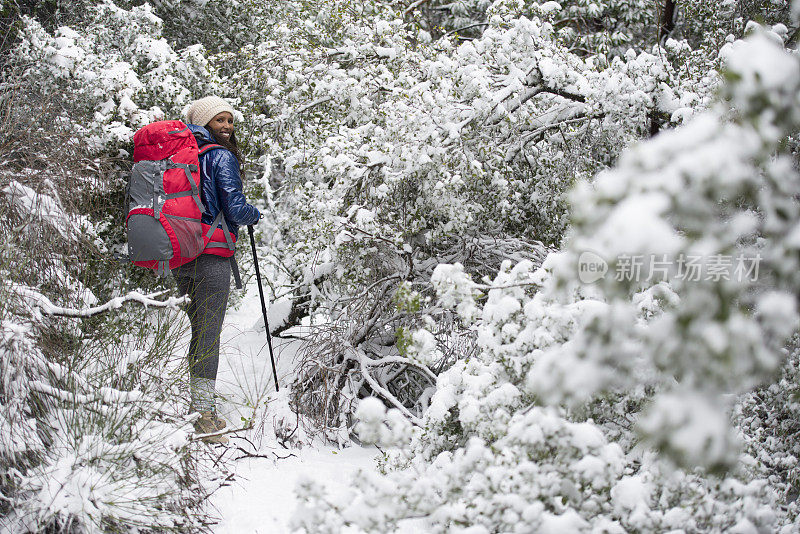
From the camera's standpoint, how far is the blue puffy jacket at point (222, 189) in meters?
3.26

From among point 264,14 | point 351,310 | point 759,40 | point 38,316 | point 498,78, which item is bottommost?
point 759,40

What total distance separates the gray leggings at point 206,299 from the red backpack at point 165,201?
0.43ft

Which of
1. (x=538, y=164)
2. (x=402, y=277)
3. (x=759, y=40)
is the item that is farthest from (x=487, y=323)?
(x=538, y=164)

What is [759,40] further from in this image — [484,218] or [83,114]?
[83,114]

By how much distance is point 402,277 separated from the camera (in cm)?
373

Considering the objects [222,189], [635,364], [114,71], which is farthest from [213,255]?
[635,364]

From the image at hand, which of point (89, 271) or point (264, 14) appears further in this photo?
point (264, 14)

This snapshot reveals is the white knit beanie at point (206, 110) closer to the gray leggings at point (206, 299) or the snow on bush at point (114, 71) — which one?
the gray leggings at point (206, 299)

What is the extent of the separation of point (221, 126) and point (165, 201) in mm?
638

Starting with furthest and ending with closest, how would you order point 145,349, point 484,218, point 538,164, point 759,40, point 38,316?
point 538,164 → point 484,218 → point 145,349 → point 38,316 → point 759,40

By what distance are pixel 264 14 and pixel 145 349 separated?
5.14 m

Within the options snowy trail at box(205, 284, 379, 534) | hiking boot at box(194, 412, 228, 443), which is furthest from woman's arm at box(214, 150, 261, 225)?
hiking boot at box(194, 412, 228, 443)

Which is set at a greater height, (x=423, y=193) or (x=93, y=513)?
(x=423, y=193)

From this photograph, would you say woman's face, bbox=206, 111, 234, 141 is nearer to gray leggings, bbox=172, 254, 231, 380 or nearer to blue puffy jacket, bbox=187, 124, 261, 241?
blue puffy jacket, bbox=187, 124, 261, 241
